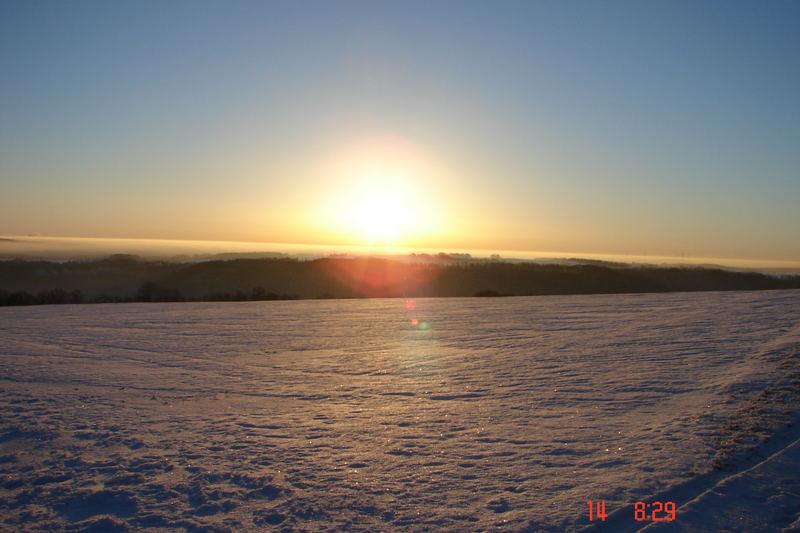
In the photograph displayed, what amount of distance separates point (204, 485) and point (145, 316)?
12.4 metres

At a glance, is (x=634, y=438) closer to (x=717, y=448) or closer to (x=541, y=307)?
(x=717, y=448)

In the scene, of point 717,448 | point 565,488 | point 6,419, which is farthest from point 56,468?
point 717,448

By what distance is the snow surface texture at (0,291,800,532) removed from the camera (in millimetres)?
3623

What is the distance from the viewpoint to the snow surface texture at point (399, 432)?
362 centimetres

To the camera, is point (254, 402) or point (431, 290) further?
point (431, 290)

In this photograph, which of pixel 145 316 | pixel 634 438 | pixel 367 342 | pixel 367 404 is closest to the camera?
pixel 634 438

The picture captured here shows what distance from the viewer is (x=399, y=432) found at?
518 centimetres

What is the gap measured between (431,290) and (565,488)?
25868 mm

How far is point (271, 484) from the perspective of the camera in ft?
13.3

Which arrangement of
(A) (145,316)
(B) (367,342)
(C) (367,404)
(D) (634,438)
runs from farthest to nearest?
(A) (145,316) → (B) (367,342) → (C) (367,404) → (D) (634,438)

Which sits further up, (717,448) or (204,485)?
(717,448)
